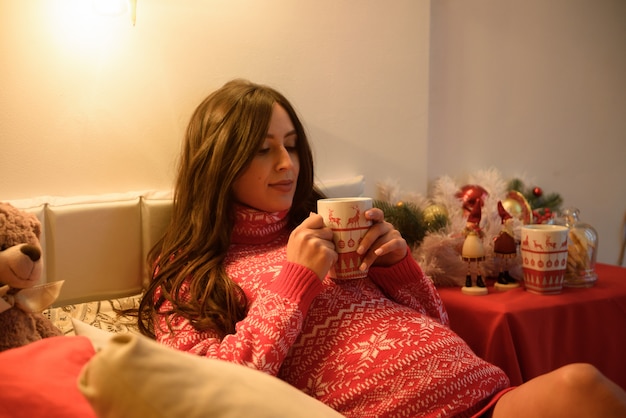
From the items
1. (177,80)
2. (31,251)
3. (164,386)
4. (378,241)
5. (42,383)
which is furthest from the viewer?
(177,80)

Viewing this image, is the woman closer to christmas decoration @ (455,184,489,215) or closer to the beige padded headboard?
the beige padded headboard

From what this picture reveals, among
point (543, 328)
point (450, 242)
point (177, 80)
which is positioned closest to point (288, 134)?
point (177, 80)

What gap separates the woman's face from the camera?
1.26m

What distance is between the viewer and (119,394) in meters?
0.53

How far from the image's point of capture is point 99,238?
1.27 m

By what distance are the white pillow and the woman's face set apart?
26.8 inches

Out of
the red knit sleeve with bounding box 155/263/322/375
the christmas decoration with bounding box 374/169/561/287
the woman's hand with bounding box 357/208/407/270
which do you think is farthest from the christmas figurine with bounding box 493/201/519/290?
the red knit sleeve with bounding box 155/263/322/375

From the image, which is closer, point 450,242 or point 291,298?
point 291,298

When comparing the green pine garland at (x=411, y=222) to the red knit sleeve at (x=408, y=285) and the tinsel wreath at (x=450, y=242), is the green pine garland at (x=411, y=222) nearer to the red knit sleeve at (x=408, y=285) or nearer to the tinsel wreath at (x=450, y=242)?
the tinsel wreath at (x=450, y=242)

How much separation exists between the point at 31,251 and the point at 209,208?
0.47 meters

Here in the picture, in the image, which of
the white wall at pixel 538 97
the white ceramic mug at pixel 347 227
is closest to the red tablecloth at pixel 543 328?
the white ceramic mug at pixel 347 227

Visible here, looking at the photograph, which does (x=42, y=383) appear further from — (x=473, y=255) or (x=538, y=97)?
(x=538, y=97)

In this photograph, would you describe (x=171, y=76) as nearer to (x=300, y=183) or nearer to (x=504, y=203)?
(x=300, y=183)

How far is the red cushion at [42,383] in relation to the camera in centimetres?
64
